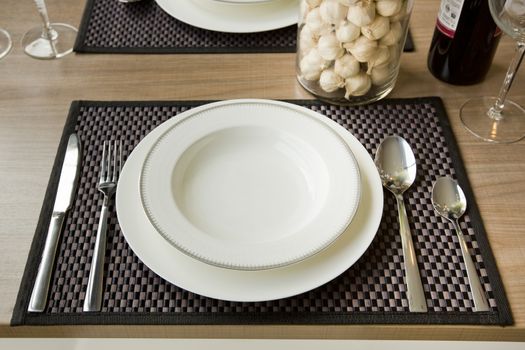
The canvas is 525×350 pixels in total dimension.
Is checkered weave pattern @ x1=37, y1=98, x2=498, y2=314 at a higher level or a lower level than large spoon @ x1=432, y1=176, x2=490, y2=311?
lower

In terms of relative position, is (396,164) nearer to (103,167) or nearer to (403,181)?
(403,181)

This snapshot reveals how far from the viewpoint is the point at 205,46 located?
93 centimetres

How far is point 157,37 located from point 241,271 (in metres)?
0.47

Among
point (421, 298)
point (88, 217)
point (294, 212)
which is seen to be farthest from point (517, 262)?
point (88, 217)

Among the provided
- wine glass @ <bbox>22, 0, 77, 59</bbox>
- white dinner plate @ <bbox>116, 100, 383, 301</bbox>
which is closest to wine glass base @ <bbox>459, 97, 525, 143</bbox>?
white dinner plate @ <bbox>116, 100, 383, 301</bbox>

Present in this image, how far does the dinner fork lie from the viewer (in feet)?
2.03

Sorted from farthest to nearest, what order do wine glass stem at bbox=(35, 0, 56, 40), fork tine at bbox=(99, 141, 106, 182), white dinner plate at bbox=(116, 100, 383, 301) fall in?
wine glass stem at bbox=(35, 0, 56, 40), fork tine at bbox=(99, 141, 106, 182), white dinner plate at bbox=(116, 100, 383, 301)

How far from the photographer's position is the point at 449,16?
0.80m

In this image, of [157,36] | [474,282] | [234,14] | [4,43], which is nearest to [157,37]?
[157,36]

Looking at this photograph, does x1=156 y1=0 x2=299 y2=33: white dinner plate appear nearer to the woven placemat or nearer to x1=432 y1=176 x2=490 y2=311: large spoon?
the woven placemat

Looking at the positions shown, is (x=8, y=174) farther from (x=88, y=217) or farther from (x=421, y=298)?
(x=421, y=298)

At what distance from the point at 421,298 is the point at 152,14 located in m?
0.63

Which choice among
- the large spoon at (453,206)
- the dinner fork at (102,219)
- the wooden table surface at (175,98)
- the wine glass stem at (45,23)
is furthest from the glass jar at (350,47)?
the wine glass stem at (45,23)

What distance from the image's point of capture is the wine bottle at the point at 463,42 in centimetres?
78
